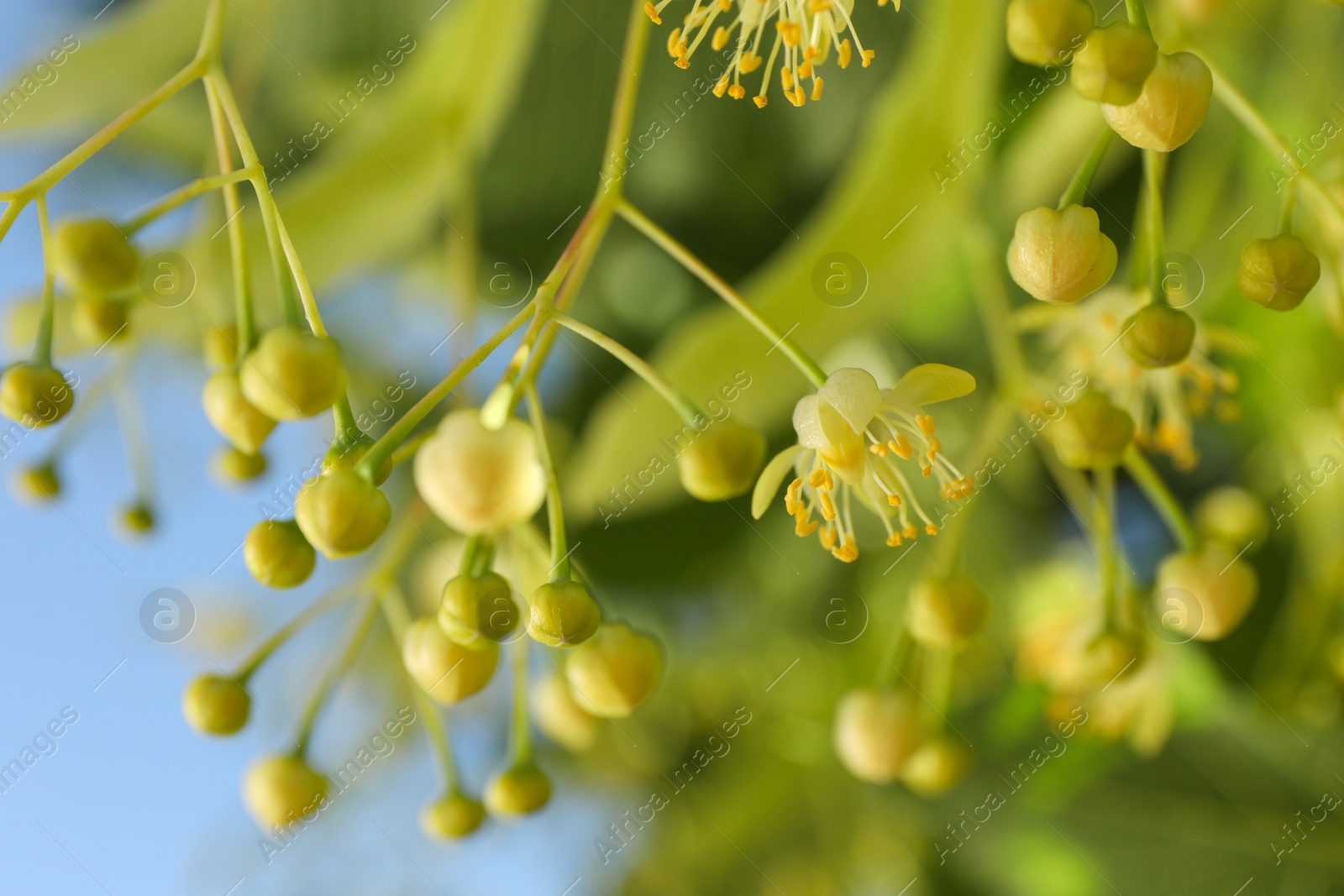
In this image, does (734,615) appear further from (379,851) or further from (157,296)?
(157,296)

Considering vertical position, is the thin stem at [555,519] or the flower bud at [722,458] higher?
the thin stem at [555,519]

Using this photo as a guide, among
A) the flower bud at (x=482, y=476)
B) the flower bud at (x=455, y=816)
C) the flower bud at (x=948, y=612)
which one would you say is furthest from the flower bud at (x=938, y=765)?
the flower bud at (x=482, y=476)

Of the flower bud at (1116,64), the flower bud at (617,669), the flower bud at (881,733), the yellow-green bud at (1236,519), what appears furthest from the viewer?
the yellow-green bud at (1236,519)

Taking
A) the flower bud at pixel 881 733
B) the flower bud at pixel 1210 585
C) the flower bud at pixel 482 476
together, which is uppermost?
the flower bud at pixel 482 476

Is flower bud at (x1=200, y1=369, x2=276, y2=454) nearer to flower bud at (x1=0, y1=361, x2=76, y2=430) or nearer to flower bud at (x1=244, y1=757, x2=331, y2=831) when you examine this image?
flower bud at (x1=0, y1=361, x2=76, y2=430)

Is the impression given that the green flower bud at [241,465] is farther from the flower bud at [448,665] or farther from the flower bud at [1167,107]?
the flower bud at [1167,107]

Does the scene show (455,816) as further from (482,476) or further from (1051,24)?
(1051,24)
